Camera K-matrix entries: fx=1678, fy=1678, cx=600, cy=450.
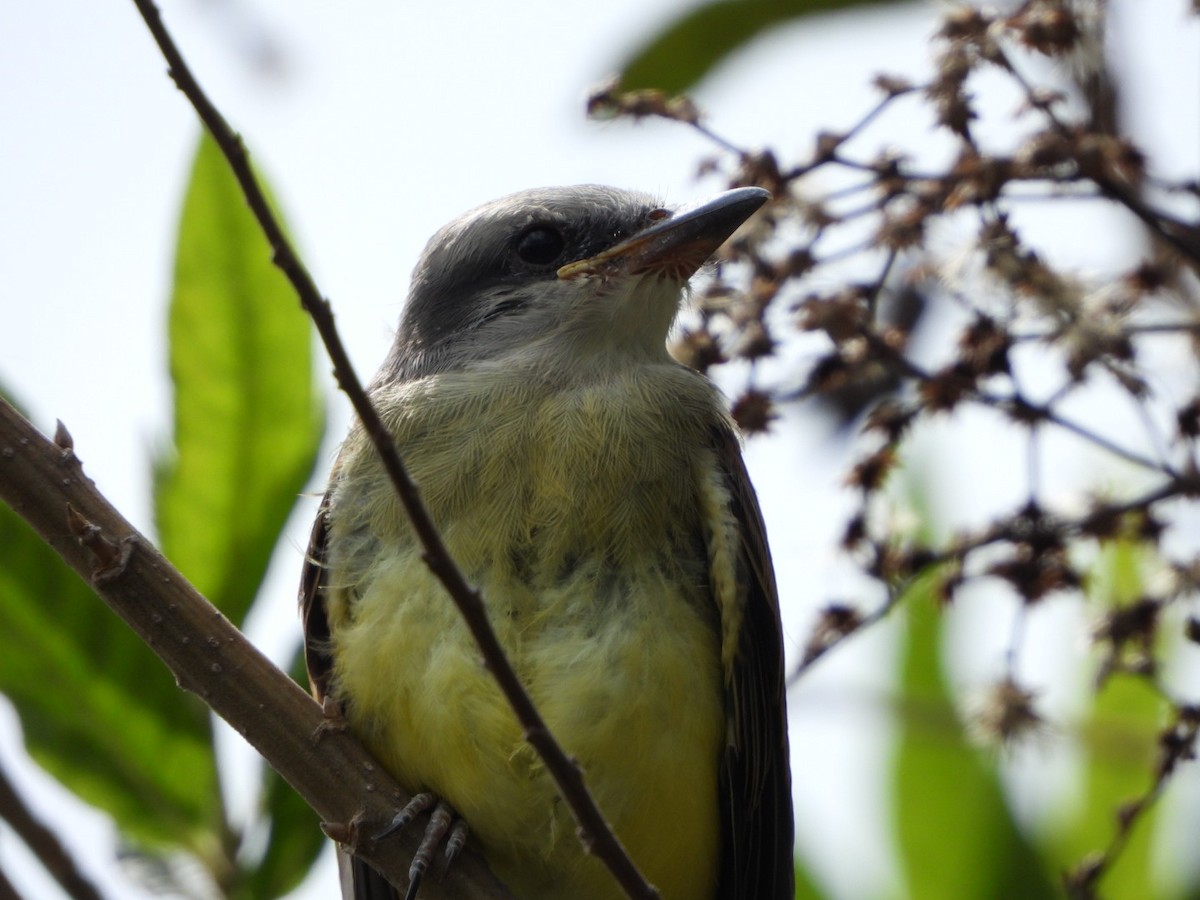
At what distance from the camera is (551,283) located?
4.35 meters

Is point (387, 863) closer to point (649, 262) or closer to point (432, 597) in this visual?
point (432, 597)

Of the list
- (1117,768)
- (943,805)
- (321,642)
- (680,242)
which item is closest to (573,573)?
(321,642)

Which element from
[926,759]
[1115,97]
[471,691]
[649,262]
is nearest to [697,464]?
[649,262]

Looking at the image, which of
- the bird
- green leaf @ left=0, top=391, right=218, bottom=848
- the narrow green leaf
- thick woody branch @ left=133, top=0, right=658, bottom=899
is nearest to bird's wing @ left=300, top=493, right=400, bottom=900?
the bird

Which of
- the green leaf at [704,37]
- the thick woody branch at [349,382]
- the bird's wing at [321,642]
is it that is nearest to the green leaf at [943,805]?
the green leaf at [704,37]

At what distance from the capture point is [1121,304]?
12.9 feet

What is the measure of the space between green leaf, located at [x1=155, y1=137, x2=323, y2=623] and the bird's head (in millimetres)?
293

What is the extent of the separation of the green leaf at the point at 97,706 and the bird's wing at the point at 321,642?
379 mm

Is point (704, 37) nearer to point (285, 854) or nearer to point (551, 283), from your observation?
point (551, 283)

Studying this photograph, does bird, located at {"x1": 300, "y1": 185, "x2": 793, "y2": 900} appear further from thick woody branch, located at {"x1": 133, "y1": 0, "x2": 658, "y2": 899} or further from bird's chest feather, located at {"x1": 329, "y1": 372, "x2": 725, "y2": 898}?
thick woody branch, located at {"x1": 133, "y1": 0, "x2": 658, "y2": 899}

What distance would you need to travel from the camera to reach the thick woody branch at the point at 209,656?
3.17 metres

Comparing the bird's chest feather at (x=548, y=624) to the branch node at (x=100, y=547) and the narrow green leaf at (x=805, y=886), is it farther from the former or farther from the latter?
the narrow green leaf at (x=805, y=886)

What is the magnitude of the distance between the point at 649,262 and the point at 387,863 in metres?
1.62

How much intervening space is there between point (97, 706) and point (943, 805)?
2.84 metres
